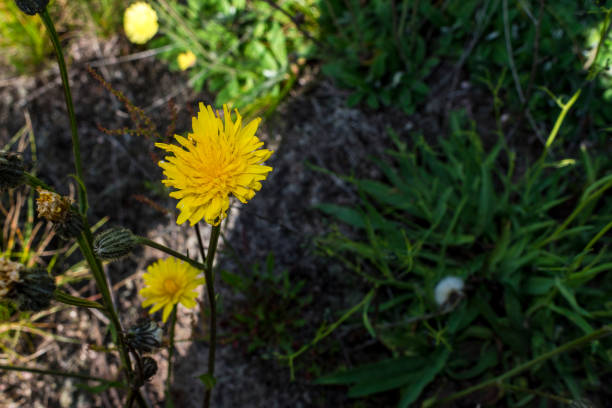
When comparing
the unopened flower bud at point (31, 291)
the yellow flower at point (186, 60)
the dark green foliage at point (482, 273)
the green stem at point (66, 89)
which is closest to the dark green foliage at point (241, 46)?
the yellow flower at point (186, 60)

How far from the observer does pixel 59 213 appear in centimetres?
109

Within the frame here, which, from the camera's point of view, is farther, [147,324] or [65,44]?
[65,44]

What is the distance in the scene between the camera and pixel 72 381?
2406 mm

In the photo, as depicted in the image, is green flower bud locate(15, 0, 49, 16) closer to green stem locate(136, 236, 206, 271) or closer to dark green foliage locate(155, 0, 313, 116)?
green stem locate(136, 236, 206, 271)

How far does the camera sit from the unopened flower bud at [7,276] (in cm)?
103

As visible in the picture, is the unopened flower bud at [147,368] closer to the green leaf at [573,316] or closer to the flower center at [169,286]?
the flower center at [169,286]

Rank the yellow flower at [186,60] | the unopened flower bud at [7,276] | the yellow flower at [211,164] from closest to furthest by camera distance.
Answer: the unopened flower bud at [7,276], the yellow flower at [211,164], the yellow flower at [186,60]

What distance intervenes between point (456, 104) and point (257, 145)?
171 centimetres

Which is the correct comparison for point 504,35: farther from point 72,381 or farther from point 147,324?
point 72,381

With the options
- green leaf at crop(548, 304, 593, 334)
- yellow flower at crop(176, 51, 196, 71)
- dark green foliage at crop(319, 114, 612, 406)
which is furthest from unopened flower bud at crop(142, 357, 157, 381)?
yellow flower at crop(176, 51, 196, 71)

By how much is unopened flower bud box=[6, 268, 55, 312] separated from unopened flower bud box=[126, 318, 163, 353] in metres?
0.26

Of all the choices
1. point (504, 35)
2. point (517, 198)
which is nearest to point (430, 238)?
point (517, 198)

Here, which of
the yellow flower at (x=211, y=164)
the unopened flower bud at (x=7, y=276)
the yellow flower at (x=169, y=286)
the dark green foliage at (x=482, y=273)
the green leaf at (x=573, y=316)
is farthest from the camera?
the dark green foliage at (x=482, y=273)

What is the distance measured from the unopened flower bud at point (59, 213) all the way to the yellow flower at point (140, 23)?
2.09 m
